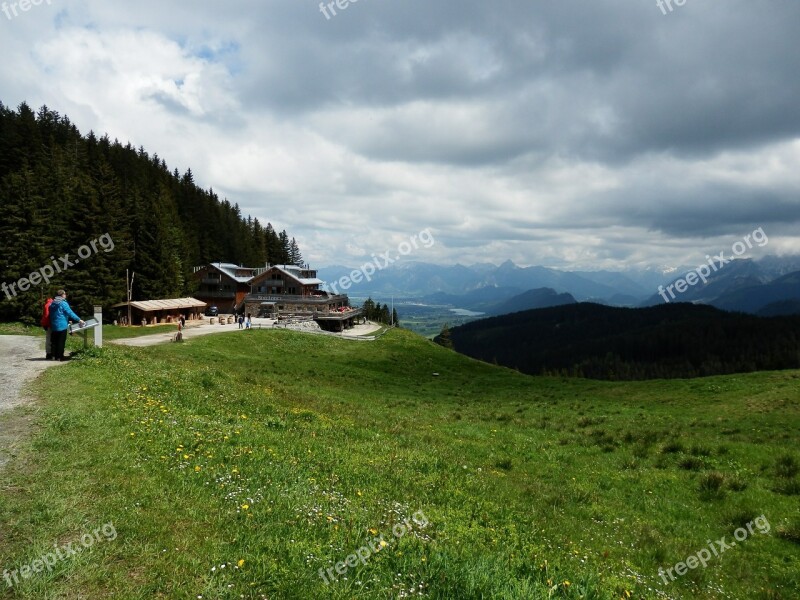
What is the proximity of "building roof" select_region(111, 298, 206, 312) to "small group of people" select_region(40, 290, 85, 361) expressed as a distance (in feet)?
165

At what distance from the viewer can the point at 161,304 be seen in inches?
2813

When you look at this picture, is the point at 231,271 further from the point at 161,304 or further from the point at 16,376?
the point at 16,376

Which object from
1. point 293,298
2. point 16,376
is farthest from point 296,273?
point 16,376

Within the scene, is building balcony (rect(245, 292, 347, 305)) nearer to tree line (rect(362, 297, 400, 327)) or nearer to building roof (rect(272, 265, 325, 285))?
building roof (rect(272, 265, 325, 285))

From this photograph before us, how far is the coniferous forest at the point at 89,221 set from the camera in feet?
180

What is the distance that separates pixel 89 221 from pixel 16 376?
187 ft

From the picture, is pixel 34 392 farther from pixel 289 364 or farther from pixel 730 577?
pixel 289 364

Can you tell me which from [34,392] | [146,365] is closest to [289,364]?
[146,365]

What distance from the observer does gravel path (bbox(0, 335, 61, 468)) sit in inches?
413

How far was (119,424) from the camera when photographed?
12.1m

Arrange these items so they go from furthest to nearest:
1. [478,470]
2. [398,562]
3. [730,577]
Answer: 1. [478,470]
2. [730,577]
3. [398,562]

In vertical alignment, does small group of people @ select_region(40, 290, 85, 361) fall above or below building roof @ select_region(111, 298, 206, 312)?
below

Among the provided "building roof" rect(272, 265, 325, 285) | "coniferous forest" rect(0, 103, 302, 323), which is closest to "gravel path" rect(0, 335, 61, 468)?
"coniferous forest" rect(0, 103, 302, 323)

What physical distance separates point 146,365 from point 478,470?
17.9 meters
